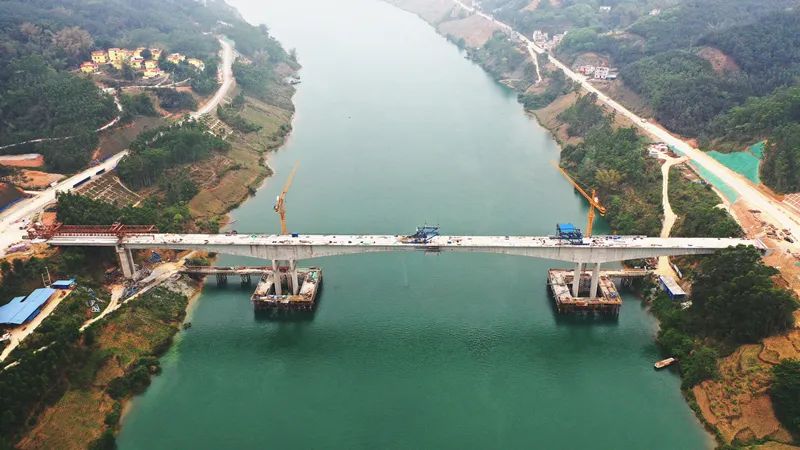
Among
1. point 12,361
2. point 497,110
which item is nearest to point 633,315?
point 12,361

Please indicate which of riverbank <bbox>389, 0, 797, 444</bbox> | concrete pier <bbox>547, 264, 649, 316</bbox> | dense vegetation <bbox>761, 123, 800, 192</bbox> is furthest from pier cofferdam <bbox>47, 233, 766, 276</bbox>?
dense vegetation <bbox>761, 123, 800, 192</bbox>

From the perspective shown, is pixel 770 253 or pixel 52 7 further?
pixel 52 7

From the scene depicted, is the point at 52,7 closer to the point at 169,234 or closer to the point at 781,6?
the point at 169,234

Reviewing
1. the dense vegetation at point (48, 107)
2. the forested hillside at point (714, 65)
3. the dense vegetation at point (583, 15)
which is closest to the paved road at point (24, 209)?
the dense vegetation at point (48, 107)

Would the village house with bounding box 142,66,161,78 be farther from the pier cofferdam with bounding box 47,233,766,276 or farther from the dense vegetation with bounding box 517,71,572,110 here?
the dense vegetation with bounding box 517,71,572,110

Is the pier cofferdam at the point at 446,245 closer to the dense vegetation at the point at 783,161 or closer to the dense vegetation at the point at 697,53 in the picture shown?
the dense vegetation at the point at 783,161

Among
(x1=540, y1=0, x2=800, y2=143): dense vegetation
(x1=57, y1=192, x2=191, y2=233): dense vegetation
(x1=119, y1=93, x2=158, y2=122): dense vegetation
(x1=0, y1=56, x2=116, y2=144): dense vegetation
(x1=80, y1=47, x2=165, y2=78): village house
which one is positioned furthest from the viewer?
(x1=80, y1=47, x2=165, y2=78): village house

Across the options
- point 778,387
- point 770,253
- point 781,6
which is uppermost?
point 781,6
